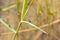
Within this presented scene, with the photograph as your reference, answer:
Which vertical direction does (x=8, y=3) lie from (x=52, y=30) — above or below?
above

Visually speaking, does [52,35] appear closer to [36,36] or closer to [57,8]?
[36,36]

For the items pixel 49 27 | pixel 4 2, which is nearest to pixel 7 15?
pixel 4 2

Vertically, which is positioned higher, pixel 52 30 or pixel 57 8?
pixel 57 8

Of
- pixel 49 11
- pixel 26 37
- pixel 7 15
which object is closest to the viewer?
pixel 49 11

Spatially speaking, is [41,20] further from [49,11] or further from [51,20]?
[49,11]

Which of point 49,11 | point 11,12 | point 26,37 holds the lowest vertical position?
point 26,37

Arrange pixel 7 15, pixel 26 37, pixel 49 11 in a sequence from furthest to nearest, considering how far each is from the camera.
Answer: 1. pixel 7 15
2. pixel 26 37
3. pixel 49 11

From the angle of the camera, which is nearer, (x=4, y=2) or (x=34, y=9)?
(x=34, y=9)

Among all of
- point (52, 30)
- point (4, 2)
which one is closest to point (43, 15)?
point (52, 30)

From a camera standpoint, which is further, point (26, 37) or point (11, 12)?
point (11, 12)
